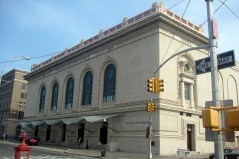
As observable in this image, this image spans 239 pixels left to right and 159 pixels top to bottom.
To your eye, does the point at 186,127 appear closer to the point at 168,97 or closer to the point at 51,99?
the point at 168,97

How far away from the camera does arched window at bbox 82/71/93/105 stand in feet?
154

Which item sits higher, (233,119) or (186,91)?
(186,91)

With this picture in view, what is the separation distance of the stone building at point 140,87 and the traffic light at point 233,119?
2636cm

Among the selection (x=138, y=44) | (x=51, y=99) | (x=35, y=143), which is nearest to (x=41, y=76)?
(x=51, y=99)

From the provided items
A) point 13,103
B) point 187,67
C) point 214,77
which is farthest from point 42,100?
point 214,77

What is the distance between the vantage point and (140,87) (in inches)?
1446

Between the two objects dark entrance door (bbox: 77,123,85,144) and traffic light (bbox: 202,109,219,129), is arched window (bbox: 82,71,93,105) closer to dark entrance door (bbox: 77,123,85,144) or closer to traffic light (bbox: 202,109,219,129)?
dark entrance door (bbox: 77,123,85,144)

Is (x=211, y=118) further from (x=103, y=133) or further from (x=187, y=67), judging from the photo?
(x=103, y=133)

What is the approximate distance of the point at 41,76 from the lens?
210 ft

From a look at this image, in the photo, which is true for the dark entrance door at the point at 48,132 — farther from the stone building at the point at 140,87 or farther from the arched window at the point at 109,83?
the arched window at the point at 109,83

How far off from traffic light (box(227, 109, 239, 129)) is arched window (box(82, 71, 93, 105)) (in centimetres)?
3998

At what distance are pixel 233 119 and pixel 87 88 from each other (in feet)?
136

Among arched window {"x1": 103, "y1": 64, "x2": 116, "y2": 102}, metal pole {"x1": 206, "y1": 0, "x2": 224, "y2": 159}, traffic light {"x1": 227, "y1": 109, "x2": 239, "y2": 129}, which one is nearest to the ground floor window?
arched window {"x1": 103, "y1": 64, "x2": 116, "y2": 102}

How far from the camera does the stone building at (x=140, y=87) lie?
115 ft
